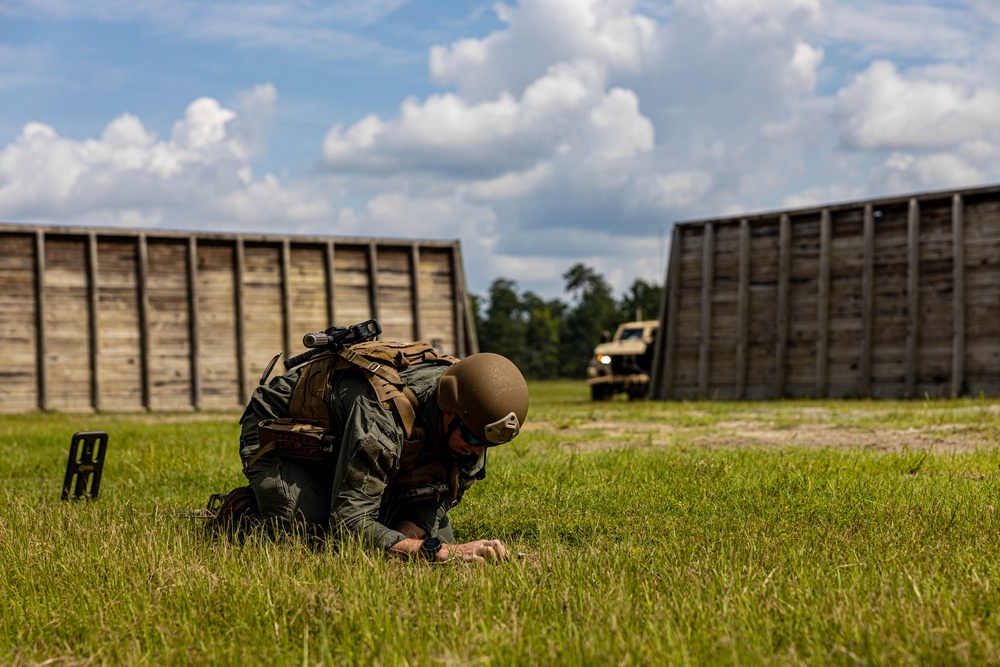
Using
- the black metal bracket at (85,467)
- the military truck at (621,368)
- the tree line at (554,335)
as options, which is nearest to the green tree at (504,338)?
the tree line at (554,335)

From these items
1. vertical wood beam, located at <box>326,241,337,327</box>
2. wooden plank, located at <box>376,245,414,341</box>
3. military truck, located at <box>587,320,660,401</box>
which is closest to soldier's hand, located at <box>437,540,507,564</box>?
vertical wood beam, located at <box>326,241,337,327</box>

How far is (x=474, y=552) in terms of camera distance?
4.64 metres

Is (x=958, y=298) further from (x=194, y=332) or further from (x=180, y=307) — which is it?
(x=180, y=307)

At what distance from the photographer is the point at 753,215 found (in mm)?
22484

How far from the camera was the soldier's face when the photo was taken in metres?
4.91

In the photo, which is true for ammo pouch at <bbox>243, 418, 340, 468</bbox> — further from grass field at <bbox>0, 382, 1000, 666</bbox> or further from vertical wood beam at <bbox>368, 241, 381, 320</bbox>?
vertical wood beam at <bbox>368, 241, 381, 320</bbox>

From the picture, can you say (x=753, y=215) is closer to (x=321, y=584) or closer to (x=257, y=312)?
(x=257, y=312)

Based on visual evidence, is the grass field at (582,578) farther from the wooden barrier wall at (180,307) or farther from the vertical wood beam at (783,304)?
the vertical wood beam at (783,304)

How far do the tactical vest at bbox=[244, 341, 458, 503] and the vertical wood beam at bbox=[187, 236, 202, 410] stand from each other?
16.4 meters

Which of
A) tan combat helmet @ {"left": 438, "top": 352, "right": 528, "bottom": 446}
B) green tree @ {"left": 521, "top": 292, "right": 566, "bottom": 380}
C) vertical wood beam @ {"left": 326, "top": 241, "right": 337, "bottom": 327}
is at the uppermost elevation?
vertical wood beam @ {"left": 326, "top": 241, "right": 337, "bottom": 327}

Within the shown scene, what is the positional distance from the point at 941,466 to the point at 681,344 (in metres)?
15.9

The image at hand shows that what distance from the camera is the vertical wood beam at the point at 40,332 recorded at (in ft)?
65.6

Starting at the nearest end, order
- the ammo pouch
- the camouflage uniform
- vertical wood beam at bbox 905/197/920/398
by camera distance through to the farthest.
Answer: the camouflage uniform → the ammo pouch → vertical wood beam at bbox 905/197/920/398

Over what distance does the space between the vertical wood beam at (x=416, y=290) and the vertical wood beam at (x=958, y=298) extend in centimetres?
1065
